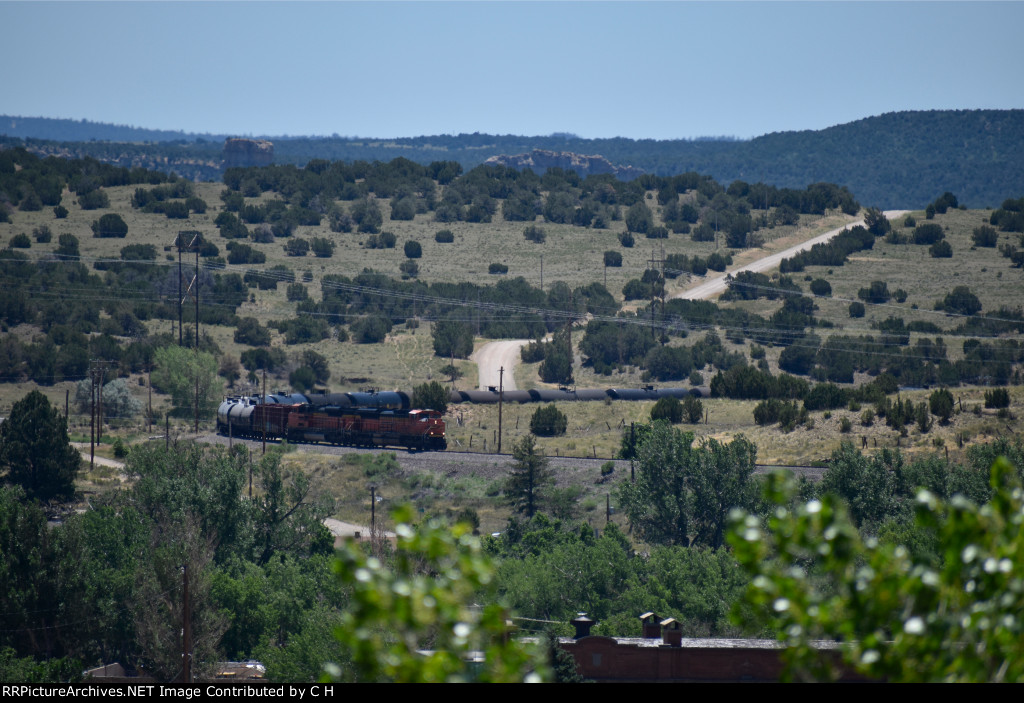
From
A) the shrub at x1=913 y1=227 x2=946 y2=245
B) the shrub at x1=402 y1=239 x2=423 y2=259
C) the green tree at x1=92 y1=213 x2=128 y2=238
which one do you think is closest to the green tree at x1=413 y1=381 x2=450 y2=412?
the shrub at x1=402 y1=239 x2=423 y2=259

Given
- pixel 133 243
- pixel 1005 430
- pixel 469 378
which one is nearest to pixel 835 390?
pixel 1005 430

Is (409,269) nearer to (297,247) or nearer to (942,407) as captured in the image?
(297,247)

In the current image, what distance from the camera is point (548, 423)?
71.0m

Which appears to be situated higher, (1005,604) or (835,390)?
(1005,604)

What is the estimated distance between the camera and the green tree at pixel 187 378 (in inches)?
3049

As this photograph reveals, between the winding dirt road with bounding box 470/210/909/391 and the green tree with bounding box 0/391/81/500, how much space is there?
114 ft

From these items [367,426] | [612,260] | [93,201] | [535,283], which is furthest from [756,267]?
[93,201]

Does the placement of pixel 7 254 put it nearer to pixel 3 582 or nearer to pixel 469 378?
pixel 469 378

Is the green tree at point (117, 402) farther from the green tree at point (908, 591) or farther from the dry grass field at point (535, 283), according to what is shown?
the green tree at point (908, 591)

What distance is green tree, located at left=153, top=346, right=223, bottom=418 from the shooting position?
7744 cm

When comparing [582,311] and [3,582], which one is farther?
[582,311]

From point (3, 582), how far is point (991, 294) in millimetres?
98064

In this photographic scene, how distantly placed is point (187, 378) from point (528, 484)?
34504 millimetres

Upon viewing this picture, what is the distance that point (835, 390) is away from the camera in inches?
2793
